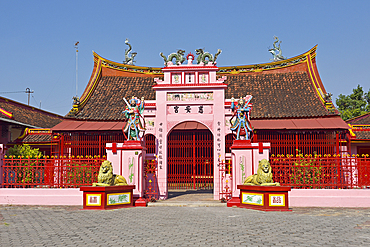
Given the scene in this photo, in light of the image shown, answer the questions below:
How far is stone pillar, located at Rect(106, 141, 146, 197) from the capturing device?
540 inches

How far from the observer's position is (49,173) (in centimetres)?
1395

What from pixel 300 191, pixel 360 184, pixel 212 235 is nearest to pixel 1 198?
pixel 212 235

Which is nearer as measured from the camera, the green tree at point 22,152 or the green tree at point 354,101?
the green tree at point 22,152

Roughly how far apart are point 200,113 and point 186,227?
24.2ft

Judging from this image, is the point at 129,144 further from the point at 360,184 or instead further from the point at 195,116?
the point at 360,184

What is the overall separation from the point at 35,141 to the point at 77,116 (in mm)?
3605

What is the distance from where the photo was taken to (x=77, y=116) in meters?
21.6

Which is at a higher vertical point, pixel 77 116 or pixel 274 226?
pixel 77 116

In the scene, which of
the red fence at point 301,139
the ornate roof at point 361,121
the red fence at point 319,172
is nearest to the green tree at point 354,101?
the ornate roof at point 361,121

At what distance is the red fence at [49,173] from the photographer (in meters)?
13.8

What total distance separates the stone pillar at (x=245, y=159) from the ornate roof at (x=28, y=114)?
56.0 feet

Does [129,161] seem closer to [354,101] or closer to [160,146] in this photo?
[160,146]

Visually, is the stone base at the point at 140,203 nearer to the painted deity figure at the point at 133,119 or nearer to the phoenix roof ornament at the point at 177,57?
the painted deity figure at the point at 133,119

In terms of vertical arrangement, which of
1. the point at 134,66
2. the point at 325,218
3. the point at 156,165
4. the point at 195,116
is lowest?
the point at 325,218
